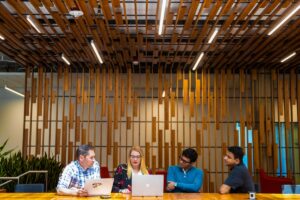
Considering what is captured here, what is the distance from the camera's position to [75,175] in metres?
4.62

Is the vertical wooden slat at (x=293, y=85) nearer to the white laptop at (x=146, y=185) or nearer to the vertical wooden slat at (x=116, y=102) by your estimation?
the vertical wooden slat at (x=116, y=102)

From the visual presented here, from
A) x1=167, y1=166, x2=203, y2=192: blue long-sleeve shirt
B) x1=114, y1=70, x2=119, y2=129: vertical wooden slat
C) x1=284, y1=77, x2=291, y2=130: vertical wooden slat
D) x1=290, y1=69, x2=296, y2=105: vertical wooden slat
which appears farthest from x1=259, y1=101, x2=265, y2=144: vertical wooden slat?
x1=167, y1=166, x2=203, y2=192: blue long-sleeve shirt

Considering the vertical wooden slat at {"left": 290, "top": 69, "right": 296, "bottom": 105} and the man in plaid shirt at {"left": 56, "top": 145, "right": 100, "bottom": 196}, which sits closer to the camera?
the man in plaid shirt at {"left": 56, "top": 145, "right": 100, "bottom": 196}

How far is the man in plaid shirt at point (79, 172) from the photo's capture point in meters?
4.53

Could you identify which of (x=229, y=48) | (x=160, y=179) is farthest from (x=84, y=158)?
(x=229, y=48)

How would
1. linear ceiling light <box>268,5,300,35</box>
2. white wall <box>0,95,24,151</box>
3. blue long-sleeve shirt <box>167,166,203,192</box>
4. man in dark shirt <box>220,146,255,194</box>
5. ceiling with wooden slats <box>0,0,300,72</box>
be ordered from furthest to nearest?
white wall <box>0,95,24,151</box>
ceiling with wooden slats <box>0,0,300,72</box>
linear ceiling light <box>268,5,300,35</box>
blue long-sleeve shirt <box>167,166,203,192</box>
man in dark shirt <box>220,146,255,194</box>

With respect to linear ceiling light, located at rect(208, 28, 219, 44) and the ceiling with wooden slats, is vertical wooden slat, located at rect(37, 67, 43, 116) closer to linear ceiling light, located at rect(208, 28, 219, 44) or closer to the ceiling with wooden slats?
the ceiling with wooden slats

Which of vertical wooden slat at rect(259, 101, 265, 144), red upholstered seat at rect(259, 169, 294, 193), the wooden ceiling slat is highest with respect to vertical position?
the wooden ceiling slat

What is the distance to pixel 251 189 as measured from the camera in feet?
15.9

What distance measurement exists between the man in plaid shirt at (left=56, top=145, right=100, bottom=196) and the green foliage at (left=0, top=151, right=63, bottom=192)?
391 cm

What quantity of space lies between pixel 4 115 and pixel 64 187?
10870mm

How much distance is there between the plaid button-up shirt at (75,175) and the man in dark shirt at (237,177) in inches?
60.0

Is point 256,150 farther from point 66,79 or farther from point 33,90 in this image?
point 33,90

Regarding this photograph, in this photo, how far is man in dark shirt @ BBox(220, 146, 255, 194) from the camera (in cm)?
477
